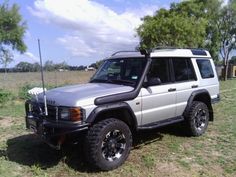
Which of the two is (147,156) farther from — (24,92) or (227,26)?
(227,26)

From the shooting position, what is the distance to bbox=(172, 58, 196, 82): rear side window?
24.4 ft

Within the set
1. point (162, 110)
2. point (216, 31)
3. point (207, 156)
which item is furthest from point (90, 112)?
point (216, 31)

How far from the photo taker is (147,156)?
21.6 feet

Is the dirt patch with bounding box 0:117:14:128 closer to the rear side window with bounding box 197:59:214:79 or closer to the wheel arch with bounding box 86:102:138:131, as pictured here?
the wheel arch with bounding box 86:102:138:131

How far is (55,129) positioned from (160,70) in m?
2.48

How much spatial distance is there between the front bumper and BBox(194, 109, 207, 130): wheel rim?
325cm

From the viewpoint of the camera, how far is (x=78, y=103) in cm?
554

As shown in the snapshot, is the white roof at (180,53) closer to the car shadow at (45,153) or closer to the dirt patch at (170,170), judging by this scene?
the car shadow at (45,153)

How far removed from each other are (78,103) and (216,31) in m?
26.8

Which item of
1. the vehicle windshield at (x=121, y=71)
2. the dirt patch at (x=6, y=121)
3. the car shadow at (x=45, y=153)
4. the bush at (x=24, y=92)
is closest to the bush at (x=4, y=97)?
the bush at (x=24, y=92)

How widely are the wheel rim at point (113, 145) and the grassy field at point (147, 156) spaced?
24cm

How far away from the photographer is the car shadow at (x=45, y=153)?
613 centimetres

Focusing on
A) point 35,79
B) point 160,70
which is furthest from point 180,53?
point 35,79

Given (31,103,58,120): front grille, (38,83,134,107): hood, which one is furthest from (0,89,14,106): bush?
(38,83,134,107): hood
